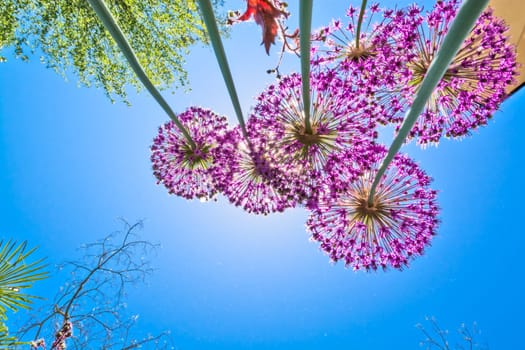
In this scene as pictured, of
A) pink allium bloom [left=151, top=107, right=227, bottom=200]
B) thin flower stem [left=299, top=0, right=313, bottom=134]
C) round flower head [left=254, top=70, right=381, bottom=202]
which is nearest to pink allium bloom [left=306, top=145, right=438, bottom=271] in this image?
round flower head [left=254, top=70, right=381, bottom=202]

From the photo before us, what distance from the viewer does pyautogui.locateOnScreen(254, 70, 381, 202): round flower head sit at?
1.71 metres

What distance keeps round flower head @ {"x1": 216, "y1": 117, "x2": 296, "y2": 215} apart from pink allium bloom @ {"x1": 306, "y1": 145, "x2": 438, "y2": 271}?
29cm

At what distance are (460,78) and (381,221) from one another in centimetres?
99

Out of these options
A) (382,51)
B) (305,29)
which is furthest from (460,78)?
(305,29)

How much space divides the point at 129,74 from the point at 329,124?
18.4 feet

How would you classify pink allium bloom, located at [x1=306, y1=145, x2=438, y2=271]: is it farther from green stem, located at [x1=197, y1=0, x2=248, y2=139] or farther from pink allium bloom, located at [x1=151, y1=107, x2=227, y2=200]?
green stem, located at [x1=197, y1=0, x2=248, y2=139]

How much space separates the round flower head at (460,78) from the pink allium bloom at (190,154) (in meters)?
1.09

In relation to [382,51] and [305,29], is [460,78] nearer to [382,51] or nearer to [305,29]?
[382,51]

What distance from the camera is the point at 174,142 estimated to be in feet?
6.98

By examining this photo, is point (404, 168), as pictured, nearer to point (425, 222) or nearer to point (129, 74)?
point (425, 222)

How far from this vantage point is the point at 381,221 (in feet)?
6.61

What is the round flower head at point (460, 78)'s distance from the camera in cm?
178

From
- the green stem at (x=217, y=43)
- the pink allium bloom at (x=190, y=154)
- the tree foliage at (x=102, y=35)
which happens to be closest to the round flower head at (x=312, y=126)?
the pink allium bloom at (x=190, y=154)

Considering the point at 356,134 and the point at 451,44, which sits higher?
the point at 356,134
